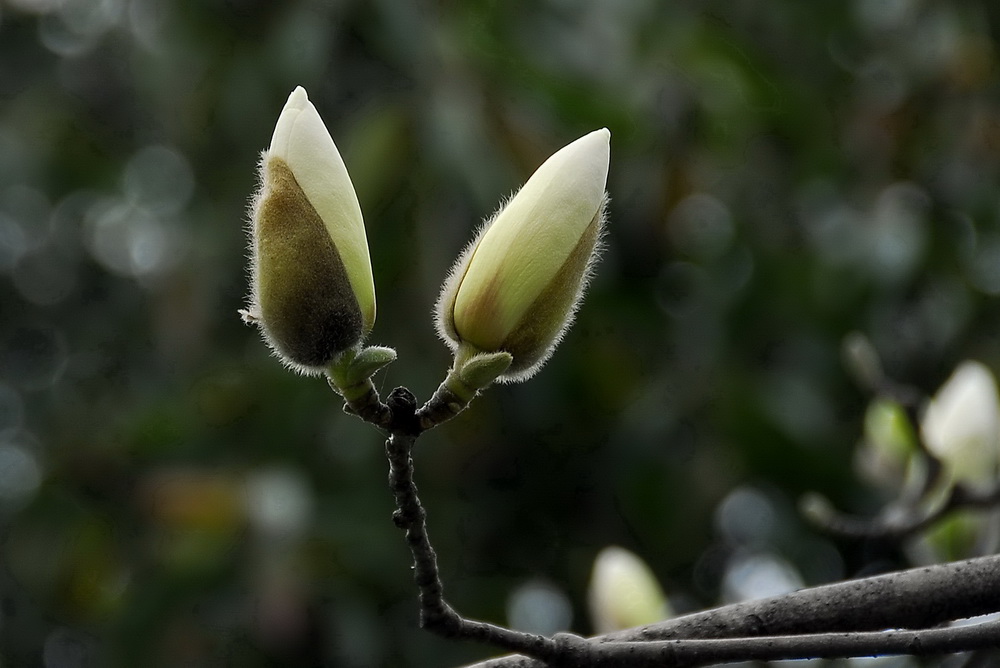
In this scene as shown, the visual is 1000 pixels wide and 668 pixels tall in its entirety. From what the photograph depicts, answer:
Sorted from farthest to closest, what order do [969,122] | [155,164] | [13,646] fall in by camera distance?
1. [155,164]
2. [13,646]
3. [969,122]

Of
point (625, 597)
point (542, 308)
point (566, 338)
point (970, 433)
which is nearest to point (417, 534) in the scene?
point (542, 308)

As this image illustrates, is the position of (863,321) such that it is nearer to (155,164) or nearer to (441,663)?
(441,663)

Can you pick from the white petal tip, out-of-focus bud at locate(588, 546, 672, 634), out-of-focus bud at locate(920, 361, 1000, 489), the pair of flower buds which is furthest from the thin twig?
out-of-focus bud at locate(920, 361, 1000, 489)

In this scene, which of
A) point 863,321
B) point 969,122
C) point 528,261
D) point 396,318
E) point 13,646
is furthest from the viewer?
point 13,646

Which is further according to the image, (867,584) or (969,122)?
(969,122)

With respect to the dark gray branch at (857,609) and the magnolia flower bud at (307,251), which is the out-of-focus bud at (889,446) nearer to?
the dark gray branch at (857,609)

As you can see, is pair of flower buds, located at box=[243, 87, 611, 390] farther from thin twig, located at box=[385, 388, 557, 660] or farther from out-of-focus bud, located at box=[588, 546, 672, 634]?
out-of-focus bud, located at box=[588, 546, 672, 634]

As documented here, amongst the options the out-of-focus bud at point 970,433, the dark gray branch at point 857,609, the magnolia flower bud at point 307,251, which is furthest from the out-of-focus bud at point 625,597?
the magnolia flower bud at point 307,251

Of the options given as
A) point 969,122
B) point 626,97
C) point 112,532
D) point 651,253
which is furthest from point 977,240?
point 112,532
